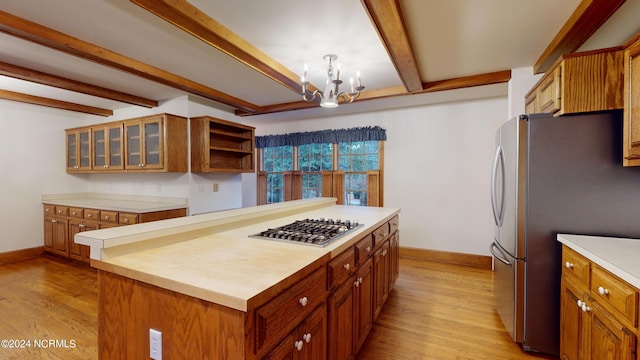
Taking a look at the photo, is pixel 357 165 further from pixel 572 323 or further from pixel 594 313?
pixel 594 313

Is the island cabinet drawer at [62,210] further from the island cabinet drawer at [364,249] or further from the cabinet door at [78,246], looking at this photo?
the island cabinet drawer at [364,249]

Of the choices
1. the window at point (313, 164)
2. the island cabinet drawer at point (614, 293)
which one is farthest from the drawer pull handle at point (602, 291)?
the window at point (313, 164)

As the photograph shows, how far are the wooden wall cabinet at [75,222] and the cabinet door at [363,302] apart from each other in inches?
107

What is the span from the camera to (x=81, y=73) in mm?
2951

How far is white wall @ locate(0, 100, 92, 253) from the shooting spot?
157 inches

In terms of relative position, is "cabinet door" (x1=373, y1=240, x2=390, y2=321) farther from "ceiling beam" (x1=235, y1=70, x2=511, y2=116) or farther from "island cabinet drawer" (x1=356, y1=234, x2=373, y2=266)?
"ceiling beam" (x1=235, y1=70, x2=511, y2=116)

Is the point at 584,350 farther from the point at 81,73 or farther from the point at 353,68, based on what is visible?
the point at 81,73

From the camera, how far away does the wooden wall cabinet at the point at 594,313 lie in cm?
120

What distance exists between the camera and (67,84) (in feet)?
10.2

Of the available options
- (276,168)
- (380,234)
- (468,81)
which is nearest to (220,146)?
(276,168)

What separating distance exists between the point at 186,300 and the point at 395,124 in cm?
399

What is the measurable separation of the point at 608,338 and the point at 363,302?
4.09 ft

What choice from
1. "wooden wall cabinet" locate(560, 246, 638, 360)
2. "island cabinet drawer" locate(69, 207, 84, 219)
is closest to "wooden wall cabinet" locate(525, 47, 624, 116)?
"wooden wall cabinet" locate(560, 246, 638, 360)

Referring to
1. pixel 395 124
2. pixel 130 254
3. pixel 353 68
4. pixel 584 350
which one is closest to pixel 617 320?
pixel 584 350
